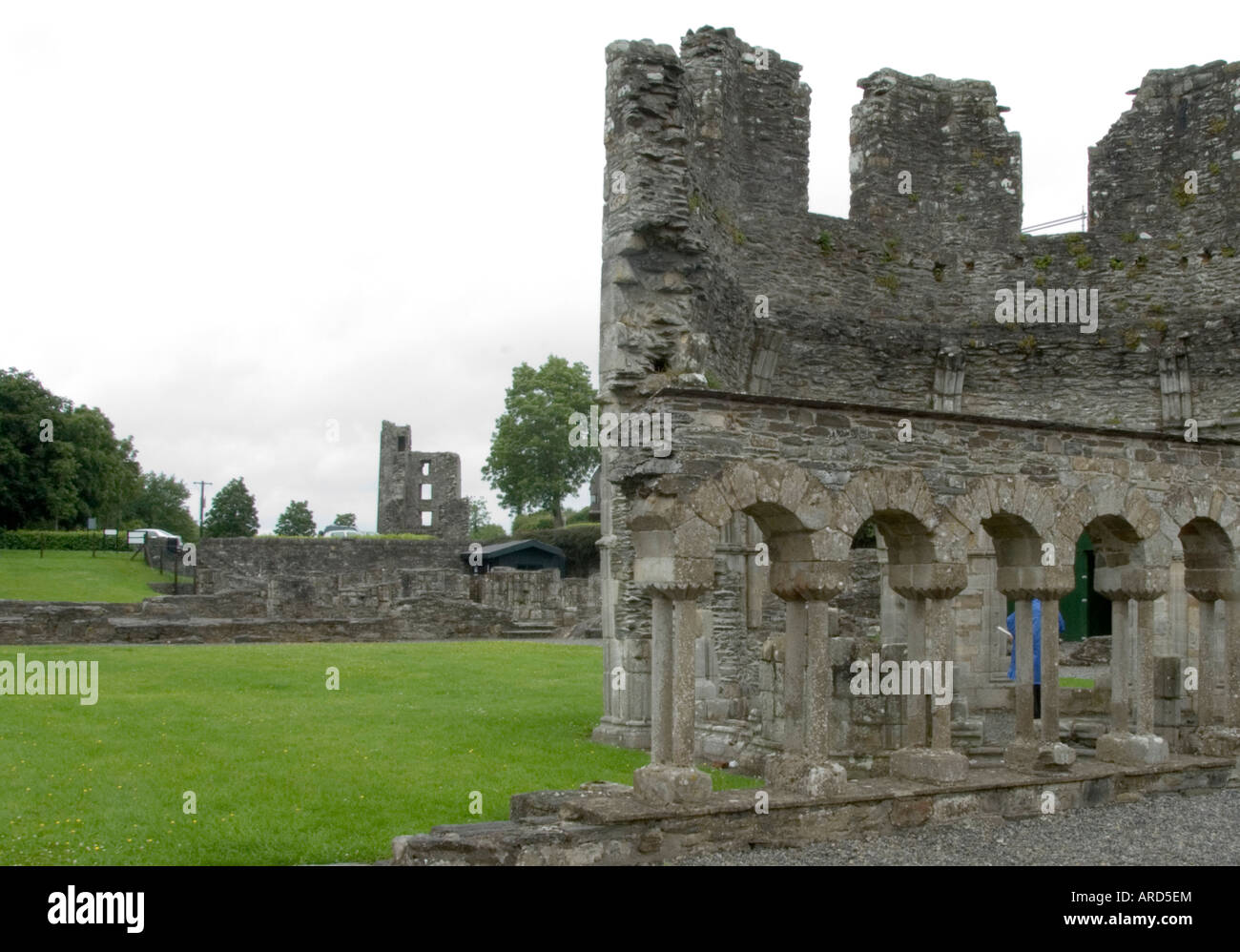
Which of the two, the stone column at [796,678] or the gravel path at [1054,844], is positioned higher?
the stone column at [796,678]

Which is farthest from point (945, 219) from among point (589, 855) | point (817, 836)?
point (589, 855)

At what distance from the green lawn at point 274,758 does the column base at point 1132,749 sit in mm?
3764

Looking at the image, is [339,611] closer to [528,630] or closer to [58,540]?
[528,630]

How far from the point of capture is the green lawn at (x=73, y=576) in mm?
37438

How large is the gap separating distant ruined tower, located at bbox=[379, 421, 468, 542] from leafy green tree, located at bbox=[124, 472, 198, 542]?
2793 cm

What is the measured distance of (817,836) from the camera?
31.2 feet

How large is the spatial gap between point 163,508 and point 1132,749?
8903 cm

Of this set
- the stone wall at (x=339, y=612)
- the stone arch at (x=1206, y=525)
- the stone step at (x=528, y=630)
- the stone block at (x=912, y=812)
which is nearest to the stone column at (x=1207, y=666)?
the stone arch at (x=1206, y=525)

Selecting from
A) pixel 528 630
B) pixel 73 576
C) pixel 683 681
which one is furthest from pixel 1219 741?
pixel 73 576

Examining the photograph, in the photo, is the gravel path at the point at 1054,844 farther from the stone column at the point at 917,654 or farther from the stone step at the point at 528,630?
the stone step at the point at 528,630

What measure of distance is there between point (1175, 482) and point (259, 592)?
2957cm

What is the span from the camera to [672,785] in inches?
358

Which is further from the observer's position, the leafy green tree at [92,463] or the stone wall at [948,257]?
the leafy green tree at [92,463]

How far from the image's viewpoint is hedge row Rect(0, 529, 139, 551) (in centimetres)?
Result: 4628
